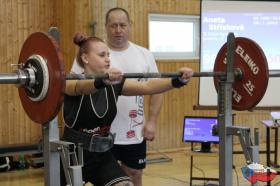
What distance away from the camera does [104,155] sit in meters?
2.52

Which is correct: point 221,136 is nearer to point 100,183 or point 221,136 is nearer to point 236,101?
point 236,101

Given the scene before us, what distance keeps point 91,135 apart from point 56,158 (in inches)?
13.1

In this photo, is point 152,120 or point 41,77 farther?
point 152,120

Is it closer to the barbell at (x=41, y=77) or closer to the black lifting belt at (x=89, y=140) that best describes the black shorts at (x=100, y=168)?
the black lifting belt at (x=89, y=140)

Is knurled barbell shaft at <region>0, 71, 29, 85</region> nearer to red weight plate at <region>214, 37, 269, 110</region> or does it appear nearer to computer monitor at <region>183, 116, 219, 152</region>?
red weight plate at <region>214, 37, 269, 110</region>

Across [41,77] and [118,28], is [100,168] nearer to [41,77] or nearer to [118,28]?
[41,77]

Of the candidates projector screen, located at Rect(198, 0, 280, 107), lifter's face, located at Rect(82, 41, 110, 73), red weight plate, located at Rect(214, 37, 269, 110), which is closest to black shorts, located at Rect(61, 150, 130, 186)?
lifter's face, located at Rect(82, 41, 110, 73)

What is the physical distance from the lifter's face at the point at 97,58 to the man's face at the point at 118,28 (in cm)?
55

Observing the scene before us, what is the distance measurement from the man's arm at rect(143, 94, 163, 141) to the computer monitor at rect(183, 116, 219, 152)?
57.8 inches

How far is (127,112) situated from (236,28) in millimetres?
2637

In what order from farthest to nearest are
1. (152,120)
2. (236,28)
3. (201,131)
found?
1. (236,28)
2. (201,131)
3. (152,120)

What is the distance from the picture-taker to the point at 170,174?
17.8 feet

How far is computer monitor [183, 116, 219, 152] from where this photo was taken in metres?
4.61

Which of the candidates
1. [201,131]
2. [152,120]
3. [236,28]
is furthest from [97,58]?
[236,28]
